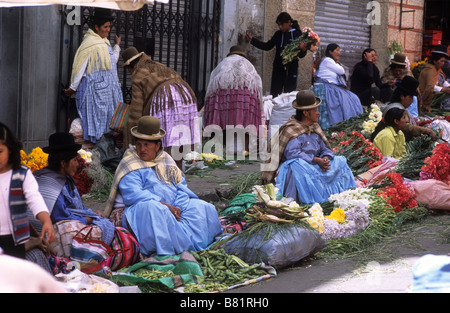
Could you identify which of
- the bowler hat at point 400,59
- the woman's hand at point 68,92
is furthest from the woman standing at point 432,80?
the woman's hand at point 68,92

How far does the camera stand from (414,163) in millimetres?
9352

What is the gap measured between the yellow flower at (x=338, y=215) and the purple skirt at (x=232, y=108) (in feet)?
13.9

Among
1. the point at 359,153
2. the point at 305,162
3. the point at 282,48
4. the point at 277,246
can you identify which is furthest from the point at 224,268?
the point at 282,48

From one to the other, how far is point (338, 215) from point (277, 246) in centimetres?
145

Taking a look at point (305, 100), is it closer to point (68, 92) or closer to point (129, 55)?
point (129, 55)

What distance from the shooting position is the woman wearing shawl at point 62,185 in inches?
227

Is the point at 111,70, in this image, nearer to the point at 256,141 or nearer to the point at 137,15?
the point at 137,15

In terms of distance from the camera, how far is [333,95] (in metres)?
12.3

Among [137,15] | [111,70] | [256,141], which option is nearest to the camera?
[111,70]

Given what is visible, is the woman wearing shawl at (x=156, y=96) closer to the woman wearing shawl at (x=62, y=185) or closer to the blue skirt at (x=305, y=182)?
the blue skirt at (x=305, y=182)

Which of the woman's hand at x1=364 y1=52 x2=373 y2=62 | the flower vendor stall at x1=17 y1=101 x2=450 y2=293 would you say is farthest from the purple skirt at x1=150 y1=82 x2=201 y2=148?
the woman's hand at x1=364 y1=52 x2=373 y2=62

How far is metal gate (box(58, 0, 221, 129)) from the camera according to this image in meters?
9.98
